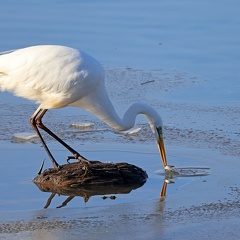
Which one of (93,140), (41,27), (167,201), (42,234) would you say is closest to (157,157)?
(93,140)

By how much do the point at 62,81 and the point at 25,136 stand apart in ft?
3.78

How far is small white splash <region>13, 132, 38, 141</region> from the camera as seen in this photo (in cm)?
840

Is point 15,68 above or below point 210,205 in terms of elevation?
above

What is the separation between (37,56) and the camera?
7.57m

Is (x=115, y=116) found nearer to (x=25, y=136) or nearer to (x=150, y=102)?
(x=25, y=136)

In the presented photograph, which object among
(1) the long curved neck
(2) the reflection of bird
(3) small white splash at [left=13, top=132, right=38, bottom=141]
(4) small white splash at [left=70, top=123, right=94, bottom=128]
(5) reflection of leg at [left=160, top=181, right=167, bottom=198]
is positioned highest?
(2) the reflection of bird

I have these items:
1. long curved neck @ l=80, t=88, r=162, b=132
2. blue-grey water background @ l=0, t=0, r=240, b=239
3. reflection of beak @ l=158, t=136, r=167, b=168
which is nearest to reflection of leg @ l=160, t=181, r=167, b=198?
blue-grey water background @ l=0, t=0, r=240, b=239

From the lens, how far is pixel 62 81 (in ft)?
24.7

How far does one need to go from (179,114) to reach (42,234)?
3815 mm

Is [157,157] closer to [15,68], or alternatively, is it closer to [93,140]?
[93,140]

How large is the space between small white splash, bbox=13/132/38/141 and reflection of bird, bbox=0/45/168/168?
2.11ft

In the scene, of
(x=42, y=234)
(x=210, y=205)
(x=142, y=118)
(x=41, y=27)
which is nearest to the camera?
(x=42, y=234)

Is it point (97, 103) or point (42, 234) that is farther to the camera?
point (97, 103)

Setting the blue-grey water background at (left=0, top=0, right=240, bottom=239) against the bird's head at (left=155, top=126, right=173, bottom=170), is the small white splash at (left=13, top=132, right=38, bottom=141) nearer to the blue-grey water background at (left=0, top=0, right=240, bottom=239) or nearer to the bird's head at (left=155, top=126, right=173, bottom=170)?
the blue-grey water background at (left=0, top=0, right=240, bottom=239)
